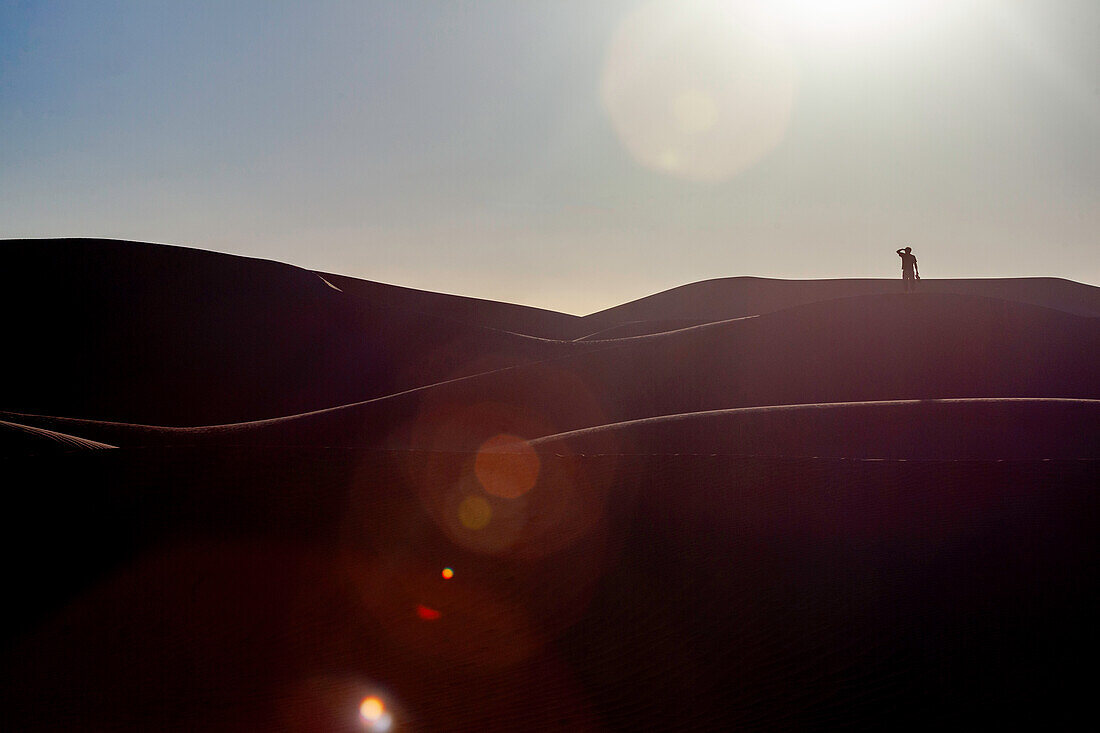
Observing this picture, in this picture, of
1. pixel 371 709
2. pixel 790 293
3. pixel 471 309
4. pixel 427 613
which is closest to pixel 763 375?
pixel 427 613

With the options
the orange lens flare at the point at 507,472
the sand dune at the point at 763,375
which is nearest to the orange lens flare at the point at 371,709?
the orange lens flare at the point at 507,472

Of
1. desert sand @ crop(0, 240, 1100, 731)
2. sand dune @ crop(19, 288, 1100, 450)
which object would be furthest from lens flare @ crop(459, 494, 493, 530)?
sand dune @ crop(19, 288, 1100, 450)

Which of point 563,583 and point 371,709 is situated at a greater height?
point 563,583

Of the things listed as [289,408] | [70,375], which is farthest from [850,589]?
[70,375]

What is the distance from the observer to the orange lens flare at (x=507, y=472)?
32.8 ft

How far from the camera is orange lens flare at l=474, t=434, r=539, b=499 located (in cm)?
999

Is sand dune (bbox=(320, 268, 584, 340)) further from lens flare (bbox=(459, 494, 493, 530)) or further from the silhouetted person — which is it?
lens flare (bbox=(459, 494, 493, 530))

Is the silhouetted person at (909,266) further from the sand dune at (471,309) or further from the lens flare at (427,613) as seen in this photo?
the sand dune at (471,309)

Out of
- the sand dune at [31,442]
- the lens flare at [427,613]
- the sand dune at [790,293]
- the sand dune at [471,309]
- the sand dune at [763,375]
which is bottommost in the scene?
the lens flare at [427,613]

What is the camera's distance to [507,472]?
10.6 meters

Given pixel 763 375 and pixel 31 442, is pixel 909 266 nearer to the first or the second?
pixel 763 375

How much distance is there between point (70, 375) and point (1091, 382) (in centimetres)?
3652

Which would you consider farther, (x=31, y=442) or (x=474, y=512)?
(x=31, y=442)

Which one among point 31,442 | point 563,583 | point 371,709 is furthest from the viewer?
point 31,442
